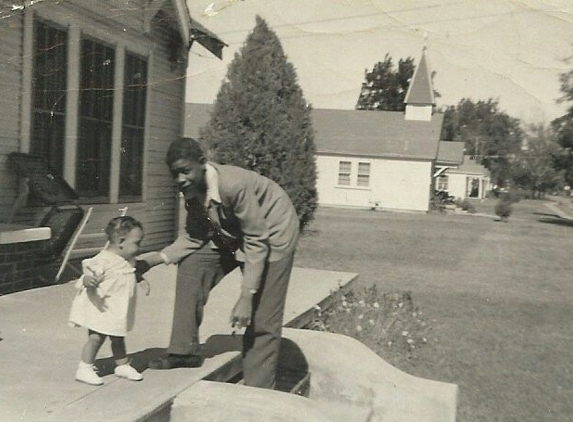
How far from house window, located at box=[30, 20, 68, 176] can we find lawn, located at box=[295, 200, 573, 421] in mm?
4553

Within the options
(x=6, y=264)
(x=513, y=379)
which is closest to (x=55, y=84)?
(x=6, y=264)

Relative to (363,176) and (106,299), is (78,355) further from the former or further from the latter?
(363,176)

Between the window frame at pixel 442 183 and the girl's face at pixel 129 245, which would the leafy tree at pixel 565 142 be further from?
the girl's face at pixel 129 245

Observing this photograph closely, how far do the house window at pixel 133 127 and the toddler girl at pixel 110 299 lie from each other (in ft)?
19.3

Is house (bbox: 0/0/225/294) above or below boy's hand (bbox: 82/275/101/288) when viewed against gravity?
above

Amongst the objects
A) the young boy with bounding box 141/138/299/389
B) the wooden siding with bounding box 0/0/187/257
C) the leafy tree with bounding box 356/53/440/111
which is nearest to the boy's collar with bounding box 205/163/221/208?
the young boy with bounding box 141/138/299/389

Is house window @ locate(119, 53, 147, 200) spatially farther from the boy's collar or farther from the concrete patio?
the boy's collar

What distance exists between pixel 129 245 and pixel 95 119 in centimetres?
549

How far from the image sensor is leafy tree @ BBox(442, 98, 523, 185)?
94.4 meters

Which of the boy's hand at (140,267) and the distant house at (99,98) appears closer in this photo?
the boy's hand at (140,267)

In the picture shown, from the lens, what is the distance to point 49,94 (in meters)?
7.77

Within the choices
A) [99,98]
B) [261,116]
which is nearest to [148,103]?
[99,98]

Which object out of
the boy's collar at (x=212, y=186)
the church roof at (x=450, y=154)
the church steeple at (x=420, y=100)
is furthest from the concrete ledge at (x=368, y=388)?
the church roof at (x=450, y=154)

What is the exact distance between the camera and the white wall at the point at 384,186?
113ft
